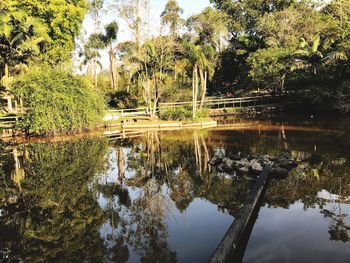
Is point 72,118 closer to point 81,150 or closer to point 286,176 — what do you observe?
point 81,150

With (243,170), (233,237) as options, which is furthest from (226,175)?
(233,237)

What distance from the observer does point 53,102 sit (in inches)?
912

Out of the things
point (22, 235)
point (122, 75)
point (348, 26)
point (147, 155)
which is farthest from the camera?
point (122, 75)

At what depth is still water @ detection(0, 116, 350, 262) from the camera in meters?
7.11

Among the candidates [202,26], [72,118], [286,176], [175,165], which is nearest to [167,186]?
[175,165]

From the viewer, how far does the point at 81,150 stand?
18.2m

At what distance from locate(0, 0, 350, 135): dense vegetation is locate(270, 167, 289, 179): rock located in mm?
15552

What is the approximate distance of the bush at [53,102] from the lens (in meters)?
22.9

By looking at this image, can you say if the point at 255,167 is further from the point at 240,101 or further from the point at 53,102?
the point at 240,101

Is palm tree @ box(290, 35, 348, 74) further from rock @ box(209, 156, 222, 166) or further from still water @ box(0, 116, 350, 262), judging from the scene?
rock @ box(209, 156, 222, 166)

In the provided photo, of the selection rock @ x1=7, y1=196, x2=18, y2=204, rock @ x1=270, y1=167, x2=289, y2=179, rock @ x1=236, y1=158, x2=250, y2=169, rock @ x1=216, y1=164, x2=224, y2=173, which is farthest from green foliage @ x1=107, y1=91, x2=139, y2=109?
rock @ x1=270, y1=167, x2=289, y2=179

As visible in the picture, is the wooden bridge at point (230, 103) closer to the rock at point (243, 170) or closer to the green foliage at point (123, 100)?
the green foliage at point (123, 100)

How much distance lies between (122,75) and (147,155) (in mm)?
29495

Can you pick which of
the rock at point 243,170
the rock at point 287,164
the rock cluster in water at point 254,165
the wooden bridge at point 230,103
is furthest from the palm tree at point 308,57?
the rock at point 243,170
